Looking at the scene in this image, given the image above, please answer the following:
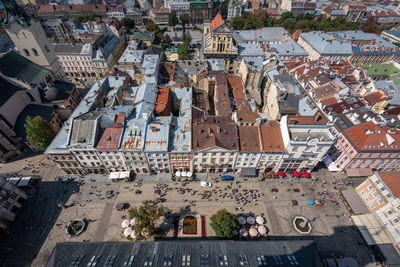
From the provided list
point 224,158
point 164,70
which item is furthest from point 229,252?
point 164,70

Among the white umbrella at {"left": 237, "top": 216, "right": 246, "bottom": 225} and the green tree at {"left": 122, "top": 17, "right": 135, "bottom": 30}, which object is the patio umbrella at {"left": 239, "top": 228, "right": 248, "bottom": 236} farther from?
the green tree at {"left": 122, "top": 17, "right": 135, "bottom": 30}

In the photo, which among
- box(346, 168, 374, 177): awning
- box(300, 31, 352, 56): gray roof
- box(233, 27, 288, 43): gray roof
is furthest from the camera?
box(233, 27, 288, 43): gray roof

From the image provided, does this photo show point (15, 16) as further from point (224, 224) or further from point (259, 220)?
point (259, 220)

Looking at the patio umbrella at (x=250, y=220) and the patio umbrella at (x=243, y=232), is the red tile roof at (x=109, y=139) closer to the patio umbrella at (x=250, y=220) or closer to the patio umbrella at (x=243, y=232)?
the patio umbrella at (x=243, y=232)

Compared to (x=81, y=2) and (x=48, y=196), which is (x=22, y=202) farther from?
(x=81, y=2)

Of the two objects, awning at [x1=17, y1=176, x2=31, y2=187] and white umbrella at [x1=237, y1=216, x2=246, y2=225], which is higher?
awning at [x1=17, y1=176, x2=31, y2=187]

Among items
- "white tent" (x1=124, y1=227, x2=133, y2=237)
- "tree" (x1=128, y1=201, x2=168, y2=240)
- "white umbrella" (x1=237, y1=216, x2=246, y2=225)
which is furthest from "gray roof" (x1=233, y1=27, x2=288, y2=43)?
"white tent" (x1=124, y1=227, x2=133, y2=237)

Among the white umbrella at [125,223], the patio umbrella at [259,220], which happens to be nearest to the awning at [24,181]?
the white umbrella at [125,223]
